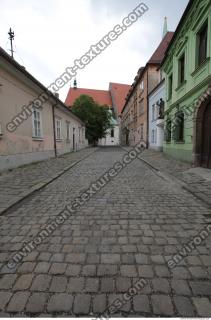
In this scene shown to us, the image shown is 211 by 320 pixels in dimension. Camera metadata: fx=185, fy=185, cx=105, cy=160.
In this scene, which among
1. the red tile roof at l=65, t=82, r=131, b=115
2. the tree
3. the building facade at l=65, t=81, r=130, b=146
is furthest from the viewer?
the red tile roof at l=65, t=82, r=131, b=115

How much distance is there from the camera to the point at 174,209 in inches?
149

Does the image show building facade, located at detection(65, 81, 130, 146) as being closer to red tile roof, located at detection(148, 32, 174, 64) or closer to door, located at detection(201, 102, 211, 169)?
red tile roof, located at detection(148, 32, 174, 64)

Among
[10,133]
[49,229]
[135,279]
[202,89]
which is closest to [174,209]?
[135,279]

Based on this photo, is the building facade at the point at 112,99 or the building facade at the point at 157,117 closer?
the building facade at the point at 157,117

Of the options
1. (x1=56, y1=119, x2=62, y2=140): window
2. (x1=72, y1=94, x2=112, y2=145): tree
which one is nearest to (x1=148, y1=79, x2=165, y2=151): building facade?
(x1=56, y1=119, x2=62, y2=140): window

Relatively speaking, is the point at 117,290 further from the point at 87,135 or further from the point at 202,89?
the point at 87,135

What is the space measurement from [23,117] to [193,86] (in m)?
8.18

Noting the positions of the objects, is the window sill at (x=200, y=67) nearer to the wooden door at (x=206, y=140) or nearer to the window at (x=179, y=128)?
the wooden door at (x=206, y=140)

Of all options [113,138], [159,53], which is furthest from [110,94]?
[159,53]

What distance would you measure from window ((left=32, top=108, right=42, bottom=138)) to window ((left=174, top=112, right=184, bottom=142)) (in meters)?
8.15

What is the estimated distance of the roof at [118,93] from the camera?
51.0 meters

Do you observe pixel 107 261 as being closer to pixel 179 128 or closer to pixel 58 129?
pixel 179 128

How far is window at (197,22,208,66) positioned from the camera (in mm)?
7702

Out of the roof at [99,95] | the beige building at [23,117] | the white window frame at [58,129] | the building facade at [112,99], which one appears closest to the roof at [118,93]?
the building facade at [112,99]
